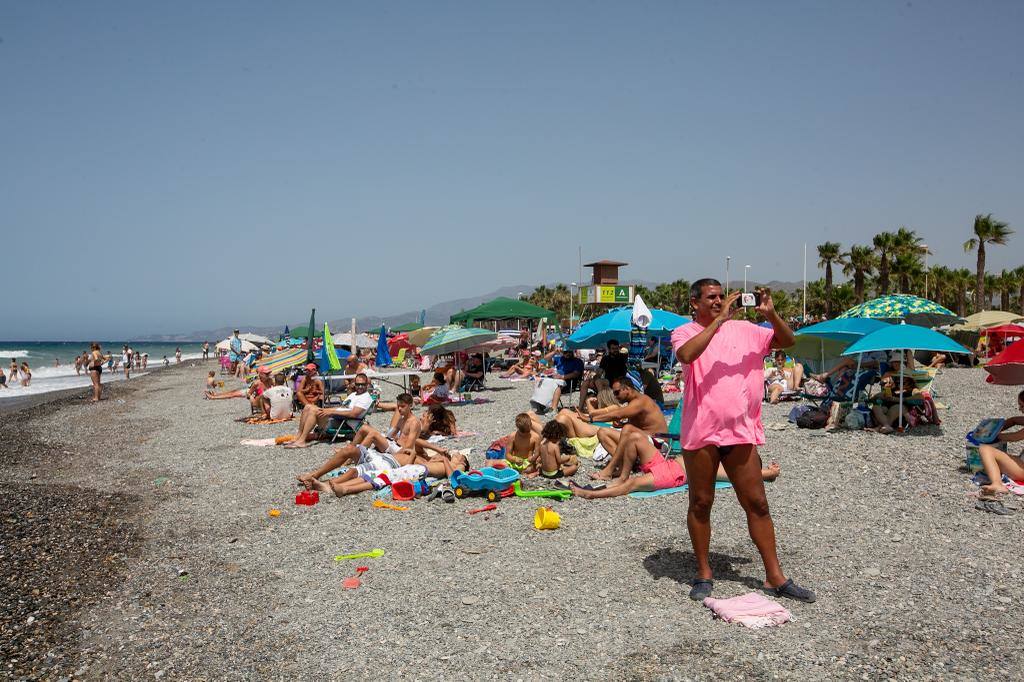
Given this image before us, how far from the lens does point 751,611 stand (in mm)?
4098

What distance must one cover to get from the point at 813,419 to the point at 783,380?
4366 millimetres

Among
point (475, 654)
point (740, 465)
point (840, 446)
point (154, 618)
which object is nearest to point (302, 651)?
point (475, 654)

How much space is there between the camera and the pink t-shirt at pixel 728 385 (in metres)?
4.03

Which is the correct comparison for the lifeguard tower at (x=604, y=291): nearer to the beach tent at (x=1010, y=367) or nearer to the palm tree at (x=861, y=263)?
the palm tree at (x=861, y=263)

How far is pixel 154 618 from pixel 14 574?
2.00 m

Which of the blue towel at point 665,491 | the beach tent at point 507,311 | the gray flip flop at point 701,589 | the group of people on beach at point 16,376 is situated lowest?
the group of people on beach at point 16,376

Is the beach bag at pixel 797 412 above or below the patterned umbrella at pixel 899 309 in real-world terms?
below

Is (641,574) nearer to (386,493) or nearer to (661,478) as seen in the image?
(661,478)

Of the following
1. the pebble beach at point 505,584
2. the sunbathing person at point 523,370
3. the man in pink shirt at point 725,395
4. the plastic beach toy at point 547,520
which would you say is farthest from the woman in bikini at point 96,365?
the man in pink shirt at point 725,395

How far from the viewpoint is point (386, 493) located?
7543 millimetres

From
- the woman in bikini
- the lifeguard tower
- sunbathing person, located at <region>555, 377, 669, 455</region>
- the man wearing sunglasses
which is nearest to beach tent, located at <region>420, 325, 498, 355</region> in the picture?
the man wearing sunglasses

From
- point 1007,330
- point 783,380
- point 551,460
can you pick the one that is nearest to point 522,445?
point 551,460

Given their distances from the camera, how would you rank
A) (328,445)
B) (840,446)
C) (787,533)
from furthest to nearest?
(328,445)
(840,446)
(787,533)

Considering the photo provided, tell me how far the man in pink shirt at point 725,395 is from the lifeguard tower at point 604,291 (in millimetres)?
46265
